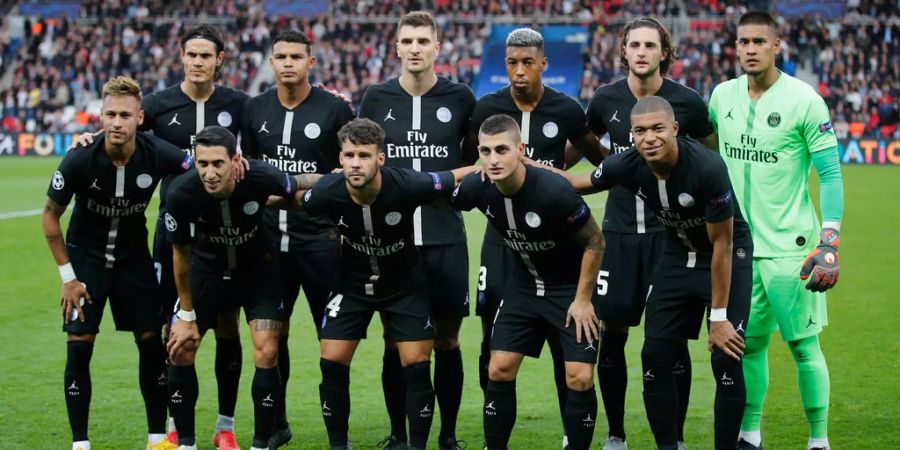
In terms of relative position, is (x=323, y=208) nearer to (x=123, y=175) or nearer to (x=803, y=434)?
(x=123, y=175)

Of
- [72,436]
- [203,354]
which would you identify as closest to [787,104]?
[72,436]

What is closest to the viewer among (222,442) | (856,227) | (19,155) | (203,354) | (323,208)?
(323,208)

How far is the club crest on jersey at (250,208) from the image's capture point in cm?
716

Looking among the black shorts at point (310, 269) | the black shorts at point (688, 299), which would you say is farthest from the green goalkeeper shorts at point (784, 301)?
the black shorts at point (310, 269)

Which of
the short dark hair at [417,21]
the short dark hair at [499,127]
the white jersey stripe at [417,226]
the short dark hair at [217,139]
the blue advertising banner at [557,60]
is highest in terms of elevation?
the blue advertising banner at [557,60]

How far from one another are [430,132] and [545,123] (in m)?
0.76

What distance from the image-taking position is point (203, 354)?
10906 millimetres

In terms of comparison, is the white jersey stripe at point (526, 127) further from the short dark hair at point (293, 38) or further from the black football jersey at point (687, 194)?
the short dark hair at point (293, 38)

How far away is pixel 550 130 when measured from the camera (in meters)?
7.58

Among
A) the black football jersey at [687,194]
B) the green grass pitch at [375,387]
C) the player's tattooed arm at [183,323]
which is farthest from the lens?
the green grass pitch at [375,387]

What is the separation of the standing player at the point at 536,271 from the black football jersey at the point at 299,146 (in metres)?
1.24

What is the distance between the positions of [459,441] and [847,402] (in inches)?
124

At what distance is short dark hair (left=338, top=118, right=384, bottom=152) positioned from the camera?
6789 millimetres

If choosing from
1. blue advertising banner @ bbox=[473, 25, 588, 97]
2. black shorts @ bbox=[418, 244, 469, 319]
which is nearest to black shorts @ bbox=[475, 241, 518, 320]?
black shorts @ bbox=[418, 244, 469, 319]
